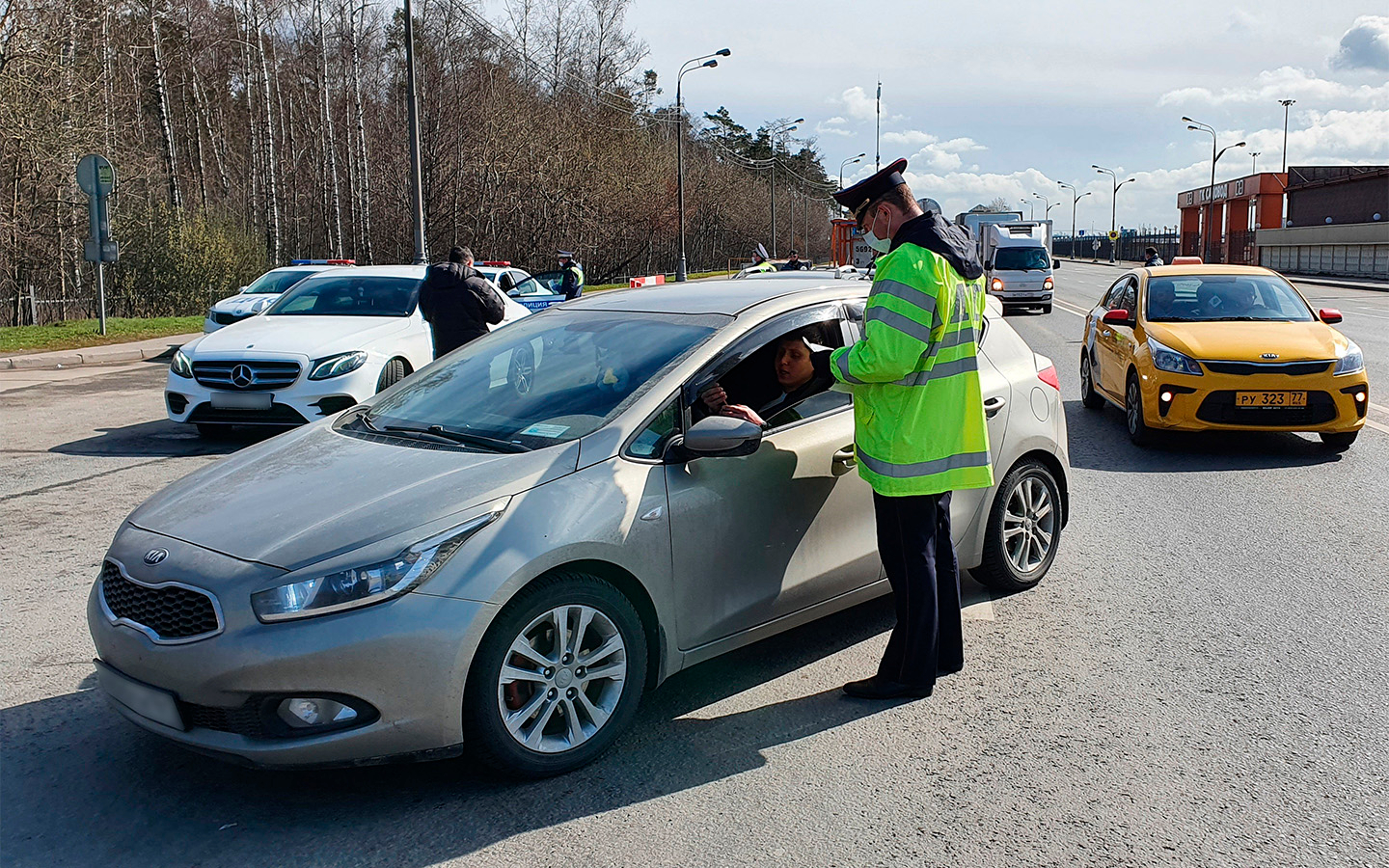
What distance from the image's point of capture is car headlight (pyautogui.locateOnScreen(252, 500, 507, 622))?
321 cm

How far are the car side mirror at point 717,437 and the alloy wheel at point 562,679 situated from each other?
0.65 m

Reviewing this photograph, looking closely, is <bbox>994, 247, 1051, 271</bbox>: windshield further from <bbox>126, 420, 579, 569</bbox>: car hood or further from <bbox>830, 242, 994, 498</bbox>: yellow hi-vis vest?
<bbox>126, 420, 579, 569</bbox>: car hood

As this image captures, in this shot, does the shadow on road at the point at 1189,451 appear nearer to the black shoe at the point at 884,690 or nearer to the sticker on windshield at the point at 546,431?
the black shoe at the point at 884,690

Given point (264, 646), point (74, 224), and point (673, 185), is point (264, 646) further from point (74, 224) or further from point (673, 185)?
point (673, 185)

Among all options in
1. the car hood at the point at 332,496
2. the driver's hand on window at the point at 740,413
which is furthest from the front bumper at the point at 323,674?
the driver's hand on window at the point at 740,413

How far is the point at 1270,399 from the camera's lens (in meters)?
9.05

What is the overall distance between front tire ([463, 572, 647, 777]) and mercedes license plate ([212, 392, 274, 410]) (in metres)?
6.96

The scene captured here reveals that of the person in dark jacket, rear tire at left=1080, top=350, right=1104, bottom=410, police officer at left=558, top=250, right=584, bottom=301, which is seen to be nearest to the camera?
the person in dark jacket

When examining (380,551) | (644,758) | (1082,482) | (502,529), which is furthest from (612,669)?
(1082,482)

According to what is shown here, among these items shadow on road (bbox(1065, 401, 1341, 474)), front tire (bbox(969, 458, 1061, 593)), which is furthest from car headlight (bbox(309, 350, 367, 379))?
front tire (bbox(969, 458, 1061, 593))

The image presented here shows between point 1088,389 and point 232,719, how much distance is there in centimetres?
1066

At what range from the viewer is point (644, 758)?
3791 mm

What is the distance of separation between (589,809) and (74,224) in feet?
89.6

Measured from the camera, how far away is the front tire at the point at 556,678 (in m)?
3.41
